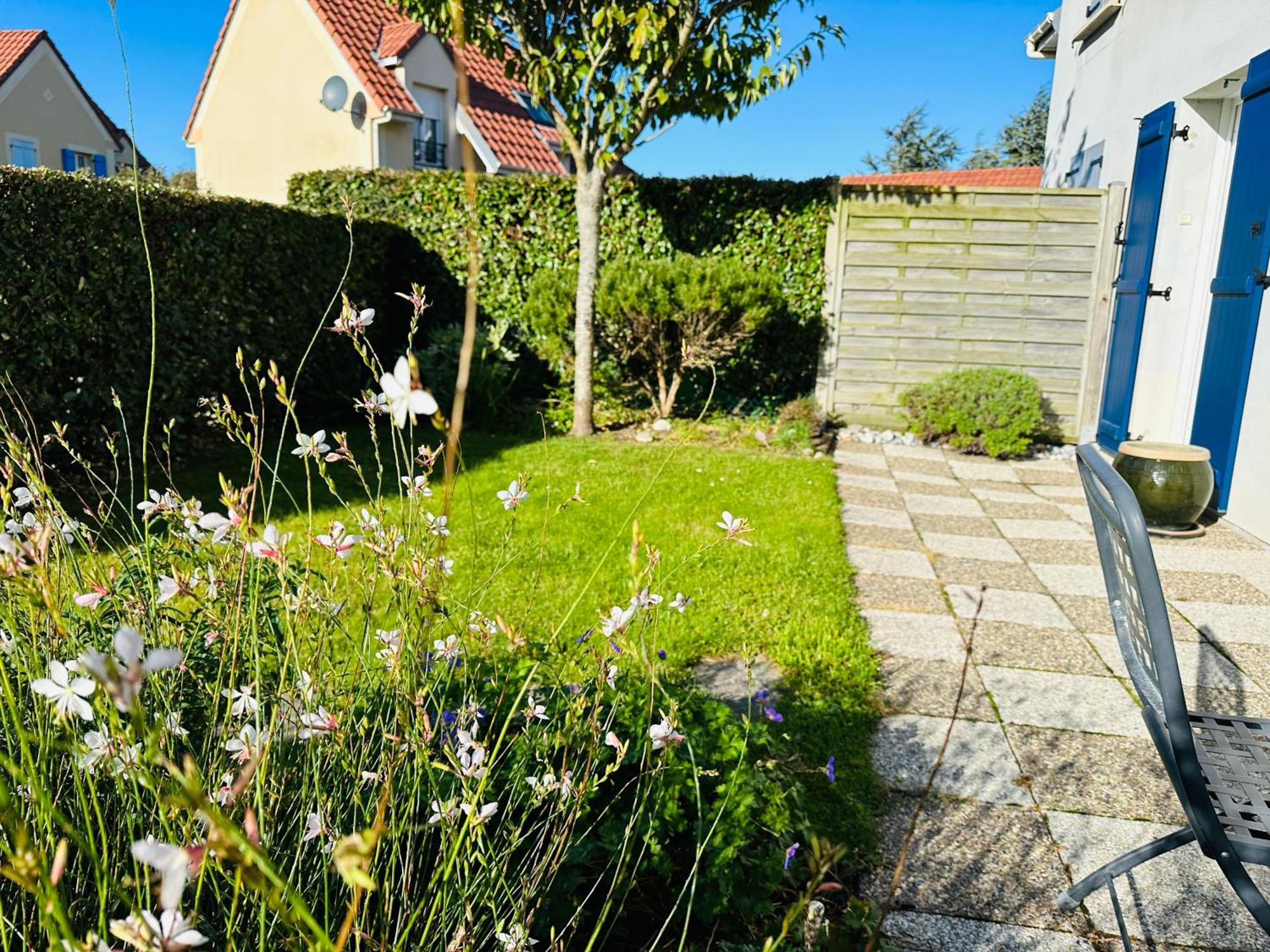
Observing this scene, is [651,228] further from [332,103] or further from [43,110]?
[43,110]

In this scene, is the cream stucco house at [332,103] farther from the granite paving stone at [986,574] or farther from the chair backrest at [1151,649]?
the chair backrest at [1151,649]

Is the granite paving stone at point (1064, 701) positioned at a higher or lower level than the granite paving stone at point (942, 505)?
lower

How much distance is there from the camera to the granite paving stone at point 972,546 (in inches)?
168

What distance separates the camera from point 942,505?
206 inches

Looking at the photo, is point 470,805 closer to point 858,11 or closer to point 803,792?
point 803,792

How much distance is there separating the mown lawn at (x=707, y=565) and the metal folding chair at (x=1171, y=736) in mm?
587

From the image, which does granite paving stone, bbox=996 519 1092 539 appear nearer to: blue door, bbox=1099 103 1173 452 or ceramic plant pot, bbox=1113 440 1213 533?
ceramic plant pot, bbox=1113 440 1213 533

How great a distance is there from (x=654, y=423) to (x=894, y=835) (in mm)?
5240

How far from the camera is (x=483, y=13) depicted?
5.95m

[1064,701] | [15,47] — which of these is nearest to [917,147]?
[15,47]

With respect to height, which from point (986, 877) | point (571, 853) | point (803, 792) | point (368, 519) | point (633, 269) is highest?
point (633, 269)

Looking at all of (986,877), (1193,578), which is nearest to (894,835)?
(986,877)

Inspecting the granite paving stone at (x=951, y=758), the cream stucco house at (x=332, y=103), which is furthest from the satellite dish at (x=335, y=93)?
the granite paving stone at (x=951, y=758)

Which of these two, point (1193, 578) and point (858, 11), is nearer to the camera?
point (1193, 578)
